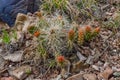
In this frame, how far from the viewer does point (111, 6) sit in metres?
4.19

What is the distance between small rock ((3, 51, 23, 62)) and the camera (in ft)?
11.7

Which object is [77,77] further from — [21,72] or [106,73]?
[21,72]

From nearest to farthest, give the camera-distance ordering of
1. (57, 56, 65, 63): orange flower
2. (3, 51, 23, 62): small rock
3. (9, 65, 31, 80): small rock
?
1. (57, 56, 65, 63): orange flower
2. (9, 65, 31, 80): small rock
3. (3, 51, 23, 62): small rock

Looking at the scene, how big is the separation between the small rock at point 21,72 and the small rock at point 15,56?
12 centimetres

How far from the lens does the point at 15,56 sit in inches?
142

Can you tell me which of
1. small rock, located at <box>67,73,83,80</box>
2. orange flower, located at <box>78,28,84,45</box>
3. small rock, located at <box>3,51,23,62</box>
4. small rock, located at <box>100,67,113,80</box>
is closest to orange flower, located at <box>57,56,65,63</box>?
small rock, located at <box>67,73,83,80</box>

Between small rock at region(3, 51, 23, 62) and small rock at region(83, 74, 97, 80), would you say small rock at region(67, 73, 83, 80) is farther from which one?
small rock at region(3, 51, 23, 62)

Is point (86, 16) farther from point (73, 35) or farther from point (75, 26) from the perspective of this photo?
point (73, 35)

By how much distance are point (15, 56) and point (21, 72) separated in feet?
0.82

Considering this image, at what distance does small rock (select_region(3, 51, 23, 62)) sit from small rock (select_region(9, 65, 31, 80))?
12 centimetres

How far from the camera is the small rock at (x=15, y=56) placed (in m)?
3.57

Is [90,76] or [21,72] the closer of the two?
[90,76]

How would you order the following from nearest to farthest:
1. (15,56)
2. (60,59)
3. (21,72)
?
(60,59) → (21,72) → (15,56)

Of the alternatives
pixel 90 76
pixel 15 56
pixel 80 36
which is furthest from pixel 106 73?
pixel 15 56
